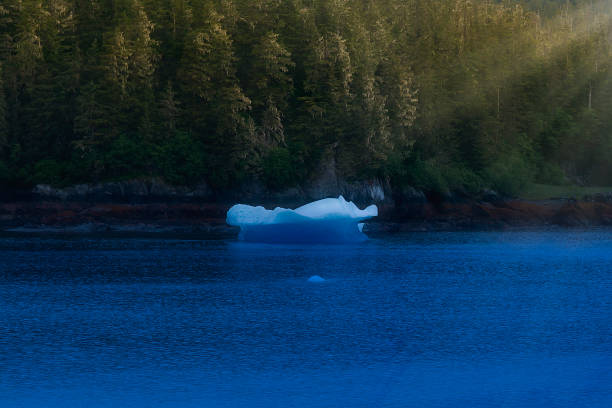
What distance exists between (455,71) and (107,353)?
81.3m

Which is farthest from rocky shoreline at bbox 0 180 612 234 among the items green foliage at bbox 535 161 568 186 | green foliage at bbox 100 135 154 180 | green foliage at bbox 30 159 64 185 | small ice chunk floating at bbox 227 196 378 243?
green foliage at bbox 535 161 568 186

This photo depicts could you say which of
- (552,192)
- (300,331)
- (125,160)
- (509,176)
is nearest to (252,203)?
(125,160)

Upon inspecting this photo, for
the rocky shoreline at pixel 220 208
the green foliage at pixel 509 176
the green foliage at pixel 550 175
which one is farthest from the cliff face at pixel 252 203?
the green foliage at pixel 550 175

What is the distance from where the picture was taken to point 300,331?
25.6 m

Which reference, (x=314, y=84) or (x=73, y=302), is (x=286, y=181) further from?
(x=73, y=302)

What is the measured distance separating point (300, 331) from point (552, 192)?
6549cm

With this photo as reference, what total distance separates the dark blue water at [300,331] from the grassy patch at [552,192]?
1486 inches

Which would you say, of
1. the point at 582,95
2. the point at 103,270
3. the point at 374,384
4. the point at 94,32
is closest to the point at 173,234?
the point at 103,270

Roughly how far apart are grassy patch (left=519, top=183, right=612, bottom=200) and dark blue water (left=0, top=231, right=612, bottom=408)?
124 ft

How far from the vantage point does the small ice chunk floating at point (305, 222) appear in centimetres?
5347

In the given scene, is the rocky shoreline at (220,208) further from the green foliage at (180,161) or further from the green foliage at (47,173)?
the green foliage at (180,161)

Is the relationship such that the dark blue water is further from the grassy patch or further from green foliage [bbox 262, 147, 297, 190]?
the grassy patch

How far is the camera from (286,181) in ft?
240

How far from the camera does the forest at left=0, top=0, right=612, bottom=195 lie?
7231 cm
